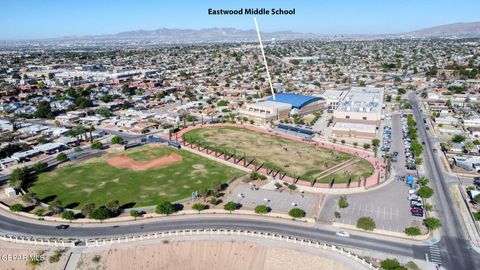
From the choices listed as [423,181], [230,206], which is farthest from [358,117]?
[230,206]

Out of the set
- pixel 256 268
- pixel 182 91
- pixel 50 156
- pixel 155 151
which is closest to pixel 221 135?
pixel 155 151

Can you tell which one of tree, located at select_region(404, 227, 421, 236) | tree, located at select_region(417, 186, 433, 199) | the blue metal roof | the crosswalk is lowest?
the crosswalk

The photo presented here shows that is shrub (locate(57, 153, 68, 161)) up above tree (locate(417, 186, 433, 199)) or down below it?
above

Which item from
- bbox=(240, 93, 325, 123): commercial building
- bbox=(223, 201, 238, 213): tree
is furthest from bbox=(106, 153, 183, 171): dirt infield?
bbox=(240, 93, 325, 123): commercial building

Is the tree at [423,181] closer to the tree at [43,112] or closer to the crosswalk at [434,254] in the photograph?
the crosswalk at [434,254]

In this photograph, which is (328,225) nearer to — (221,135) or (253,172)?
(253,172)

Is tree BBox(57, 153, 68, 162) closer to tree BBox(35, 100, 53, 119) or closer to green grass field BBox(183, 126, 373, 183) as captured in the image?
green grass field BBox(183, 126, 373, 183)
